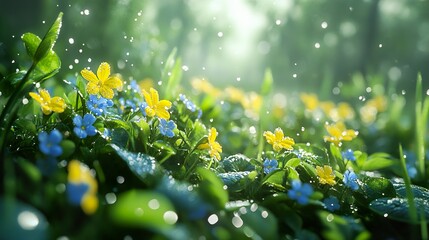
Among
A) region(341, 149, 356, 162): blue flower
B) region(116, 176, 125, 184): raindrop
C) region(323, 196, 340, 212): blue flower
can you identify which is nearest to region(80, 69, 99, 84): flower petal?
region(116, 176, 125, 184): raindrop

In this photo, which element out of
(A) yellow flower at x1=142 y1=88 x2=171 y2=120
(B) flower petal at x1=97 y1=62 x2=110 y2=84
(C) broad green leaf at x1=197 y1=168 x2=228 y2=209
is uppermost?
(A) yellow flower at x1=142 y1=88 x2=171 y2=120

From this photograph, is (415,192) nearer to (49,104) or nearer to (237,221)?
(237,221)

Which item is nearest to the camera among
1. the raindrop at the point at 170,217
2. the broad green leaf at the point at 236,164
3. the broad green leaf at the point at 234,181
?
the raindrop at the point at 170,217

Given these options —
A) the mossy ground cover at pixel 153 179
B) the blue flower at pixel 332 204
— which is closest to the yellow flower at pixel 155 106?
the mossy ground cover at pixel 153 179

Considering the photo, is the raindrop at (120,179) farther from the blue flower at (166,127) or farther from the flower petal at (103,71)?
the flower petal at (103,71)

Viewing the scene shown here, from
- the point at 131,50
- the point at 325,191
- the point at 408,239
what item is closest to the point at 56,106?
the point at 325,191

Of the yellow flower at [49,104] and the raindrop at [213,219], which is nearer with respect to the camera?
the raindrop at [213,219]

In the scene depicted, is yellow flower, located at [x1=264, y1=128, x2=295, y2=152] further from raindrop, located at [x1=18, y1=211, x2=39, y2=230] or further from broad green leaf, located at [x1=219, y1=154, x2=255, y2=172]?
raindrop, located at [x1=18, y1=211, x2=39, y2=230]
